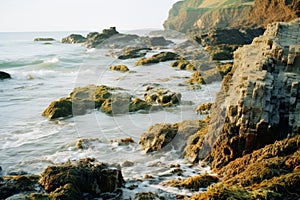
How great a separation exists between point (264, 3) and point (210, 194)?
5083 centimetres

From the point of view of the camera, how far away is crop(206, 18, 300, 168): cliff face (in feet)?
22.7

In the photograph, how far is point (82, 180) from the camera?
6.30 metres

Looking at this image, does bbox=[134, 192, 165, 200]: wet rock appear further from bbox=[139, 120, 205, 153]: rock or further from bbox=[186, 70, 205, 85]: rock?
bbox=[186, 70, 205, 85]: rock

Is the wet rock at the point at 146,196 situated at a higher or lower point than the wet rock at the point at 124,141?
higher

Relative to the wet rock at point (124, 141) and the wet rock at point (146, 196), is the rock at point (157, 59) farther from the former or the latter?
the wet rock at point (146, 196)

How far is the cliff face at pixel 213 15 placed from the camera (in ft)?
266

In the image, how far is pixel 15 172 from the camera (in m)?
7.74

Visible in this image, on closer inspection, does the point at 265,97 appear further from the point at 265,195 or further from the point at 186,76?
the point at 186,76

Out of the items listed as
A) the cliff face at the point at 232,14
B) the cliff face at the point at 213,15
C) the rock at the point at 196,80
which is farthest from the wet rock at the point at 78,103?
the cliff face at the point at 213,15

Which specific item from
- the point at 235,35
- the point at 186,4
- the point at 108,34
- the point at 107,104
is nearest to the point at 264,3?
the point at 235,35

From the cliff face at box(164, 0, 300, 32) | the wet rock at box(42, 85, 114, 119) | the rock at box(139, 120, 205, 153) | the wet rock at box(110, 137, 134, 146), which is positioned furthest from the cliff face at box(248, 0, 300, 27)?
the wet rock at box(110, 137, 134, 146)

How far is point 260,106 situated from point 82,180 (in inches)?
147

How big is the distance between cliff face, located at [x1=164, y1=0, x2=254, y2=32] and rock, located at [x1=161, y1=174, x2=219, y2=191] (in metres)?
62.4

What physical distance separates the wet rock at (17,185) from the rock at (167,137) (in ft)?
11.0
